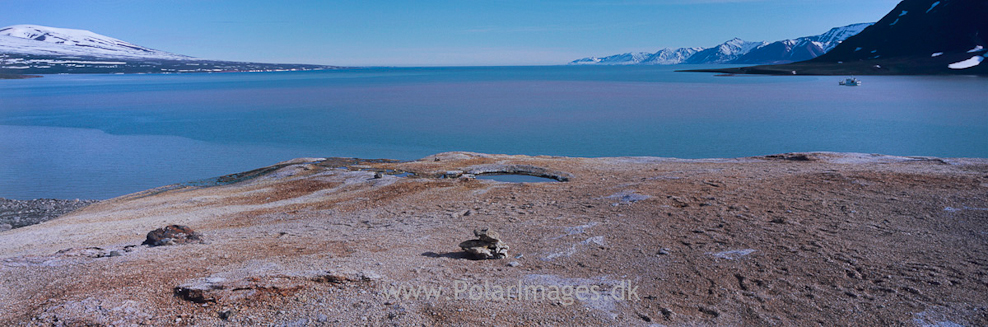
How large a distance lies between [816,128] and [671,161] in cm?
2519

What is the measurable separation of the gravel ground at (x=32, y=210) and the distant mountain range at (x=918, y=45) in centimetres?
12914

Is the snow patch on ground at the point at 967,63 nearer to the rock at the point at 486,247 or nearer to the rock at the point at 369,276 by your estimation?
the rock at the point at 486,247

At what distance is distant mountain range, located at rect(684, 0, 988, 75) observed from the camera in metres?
113

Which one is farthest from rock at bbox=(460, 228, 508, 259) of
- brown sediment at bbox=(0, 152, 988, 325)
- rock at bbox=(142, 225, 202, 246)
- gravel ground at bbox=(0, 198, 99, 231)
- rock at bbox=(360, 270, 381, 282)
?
gravel ground at bbox=(0, 198, 99, 231)

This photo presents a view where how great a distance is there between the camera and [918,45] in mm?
130125

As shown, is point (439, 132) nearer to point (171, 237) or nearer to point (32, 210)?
point (32, 210)

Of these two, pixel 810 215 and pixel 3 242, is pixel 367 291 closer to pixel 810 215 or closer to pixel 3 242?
pixel 810 215

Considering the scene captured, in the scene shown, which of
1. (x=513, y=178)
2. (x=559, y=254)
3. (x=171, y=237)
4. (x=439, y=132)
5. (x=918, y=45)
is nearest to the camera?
(x=559, y=254)

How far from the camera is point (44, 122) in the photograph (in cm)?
5006

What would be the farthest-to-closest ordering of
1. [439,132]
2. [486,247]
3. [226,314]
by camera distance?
[439,132] < [486,247] < [226,314]

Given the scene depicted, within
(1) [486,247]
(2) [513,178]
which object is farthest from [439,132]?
(1) [486,247]

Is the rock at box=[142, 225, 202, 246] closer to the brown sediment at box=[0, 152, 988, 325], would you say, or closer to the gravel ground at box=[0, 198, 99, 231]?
the brown sediment at box=[0, 152, 988, 325]

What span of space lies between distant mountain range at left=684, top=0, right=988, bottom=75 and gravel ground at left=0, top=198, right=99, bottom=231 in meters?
129

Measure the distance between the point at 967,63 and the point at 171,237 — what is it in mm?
137802
